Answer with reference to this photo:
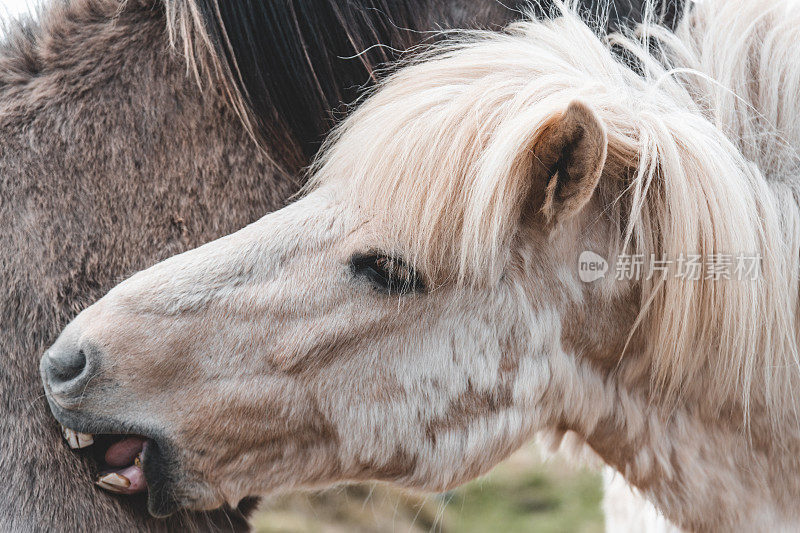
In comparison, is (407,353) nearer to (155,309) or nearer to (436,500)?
(155,309)

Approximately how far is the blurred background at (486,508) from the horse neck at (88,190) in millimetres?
2706

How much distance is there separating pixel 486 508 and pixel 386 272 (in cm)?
437

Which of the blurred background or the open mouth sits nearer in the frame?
the open mouth

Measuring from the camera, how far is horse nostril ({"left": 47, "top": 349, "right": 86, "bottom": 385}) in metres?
1.42

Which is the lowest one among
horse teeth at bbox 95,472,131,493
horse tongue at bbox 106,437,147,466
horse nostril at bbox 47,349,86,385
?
horse teeth at bbox 95,472,131,493

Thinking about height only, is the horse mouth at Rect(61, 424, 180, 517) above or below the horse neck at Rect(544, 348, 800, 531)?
above

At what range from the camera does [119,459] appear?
5.07 feet

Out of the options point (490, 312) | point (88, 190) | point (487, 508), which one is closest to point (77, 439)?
point (88, 190)

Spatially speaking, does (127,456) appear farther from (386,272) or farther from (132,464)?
(386,272)

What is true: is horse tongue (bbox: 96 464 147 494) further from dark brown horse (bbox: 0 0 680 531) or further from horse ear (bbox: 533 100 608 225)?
horse ear (bbox: 533 100 608 225)

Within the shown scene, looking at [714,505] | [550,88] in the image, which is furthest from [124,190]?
[714,505]

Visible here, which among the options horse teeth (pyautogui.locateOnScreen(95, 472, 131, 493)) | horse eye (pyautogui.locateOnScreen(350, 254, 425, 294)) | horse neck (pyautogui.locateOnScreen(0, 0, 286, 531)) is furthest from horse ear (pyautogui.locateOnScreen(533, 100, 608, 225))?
horse teeth (pyautogui.locateOnScreen(95, 472, 131, 493))

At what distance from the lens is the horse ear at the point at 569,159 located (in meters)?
1.34

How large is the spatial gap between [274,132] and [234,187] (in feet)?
0.56
